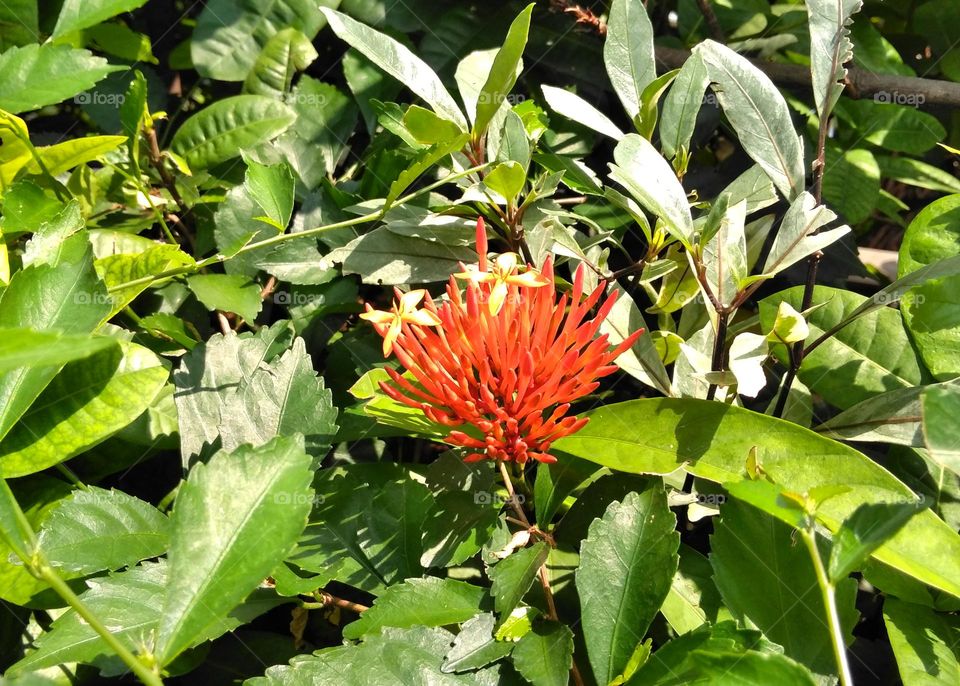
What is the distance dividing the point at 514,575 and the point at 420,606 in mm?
100

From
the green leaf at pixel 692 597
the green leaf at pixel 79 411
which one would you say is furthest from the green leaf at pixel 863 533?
the green leaf at pixel 79 411

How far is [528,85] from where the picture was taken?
53.9 inches

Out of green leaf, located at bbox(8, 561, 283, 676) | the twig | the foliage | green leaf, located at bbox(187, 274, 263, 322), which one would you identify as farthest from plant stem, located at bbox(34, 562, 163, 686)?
the twig

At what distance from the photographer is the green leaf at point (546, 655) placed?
0.77m

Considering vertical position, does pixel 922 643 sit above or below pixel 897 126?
below

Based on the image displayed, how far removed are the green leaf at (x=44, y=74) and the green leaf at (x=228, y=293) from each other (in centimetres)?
29

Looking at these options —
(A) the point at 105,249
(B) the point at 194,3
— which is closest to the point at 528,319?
(A) the point at 105,249

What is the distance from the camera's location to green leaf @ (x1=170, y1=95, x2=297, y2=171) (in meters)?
1.25

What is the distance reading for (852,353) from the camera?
3.34ft

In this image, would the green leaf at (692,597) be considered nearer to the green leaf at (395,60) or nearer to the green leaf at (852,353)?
the green leaf at (852,353)

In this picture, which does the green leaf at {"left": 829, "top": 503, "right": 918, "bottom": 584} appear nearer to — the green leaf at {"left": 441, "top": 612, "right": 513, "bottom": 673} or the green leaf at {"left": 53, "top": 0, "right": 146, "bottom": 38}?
the green leaf at {"left": 441, "top": 612, "right": 513, "bottom": 673}

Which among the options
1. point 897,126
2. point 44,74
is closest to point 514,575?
point 44,74

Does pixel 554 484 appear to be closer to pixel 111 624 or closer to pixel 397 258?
pixel 397 258

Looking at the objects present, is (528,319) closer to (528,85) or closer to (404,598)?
(404,598)
